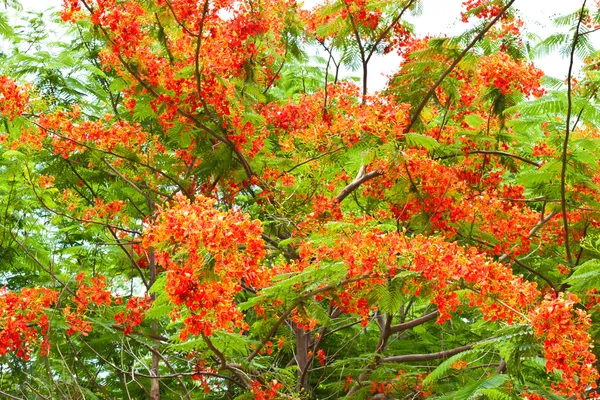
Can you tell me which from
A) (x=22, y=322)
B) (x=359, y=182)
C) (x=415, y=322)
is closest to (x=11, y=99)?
(x=22, y=322)

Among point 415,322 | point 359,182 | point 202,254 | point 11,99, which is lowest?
point 415,322

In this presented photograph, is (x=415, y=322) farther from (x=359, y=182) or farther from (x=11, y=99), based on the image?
(x=11, y=99)

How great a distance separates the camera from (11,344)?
6.00m

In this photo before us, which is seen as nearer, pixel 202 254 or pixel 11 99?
pixel 202 254

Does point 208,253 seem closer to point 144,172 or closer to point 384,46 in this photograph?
point 144,172

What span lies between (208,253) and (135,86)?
3.48 metres

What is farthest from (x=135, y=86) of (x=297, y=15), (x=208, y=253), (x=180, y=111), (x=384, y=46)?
(x=208, y=253)

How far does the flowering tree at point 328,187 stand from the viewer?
17.1 feet

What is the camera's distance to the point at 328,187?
7.29 meters

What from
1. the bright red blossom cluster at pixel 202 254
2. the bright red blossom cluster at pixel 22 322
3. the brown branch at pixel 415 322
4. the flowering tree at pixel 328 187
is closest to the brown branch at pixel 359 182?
the flowering tree at pixel 328 187

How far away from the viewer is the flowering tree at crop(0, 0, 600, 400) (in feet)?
17.1

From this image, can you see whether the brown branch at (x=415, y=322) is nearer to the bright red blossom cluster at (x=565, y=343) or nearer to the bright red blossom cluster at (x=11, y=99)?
the bright red blossom cluster at (x=565, y=343)

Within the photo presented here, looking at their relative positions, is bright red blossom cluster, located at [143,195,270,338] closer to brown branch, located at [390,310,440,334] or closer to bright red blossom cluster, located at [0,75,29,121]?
brown branch, located at [390,310,440,334]

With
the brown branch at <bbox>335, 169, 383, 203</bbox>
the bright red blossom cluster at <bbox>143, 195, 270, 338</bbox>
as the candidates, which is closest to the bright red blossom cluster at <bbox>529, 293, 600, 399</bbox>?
the bright red blossom cluster at <bbox>143, 195, 270, 338</bbox>
